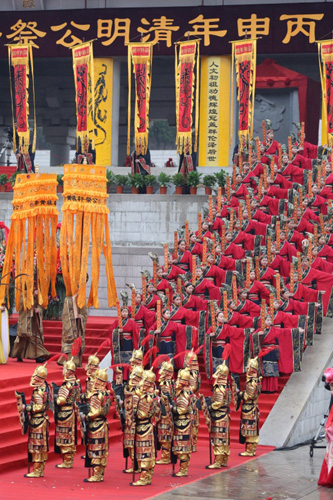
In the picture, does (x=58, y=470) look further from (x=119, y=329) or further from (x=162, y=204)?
(x=162, y=204)

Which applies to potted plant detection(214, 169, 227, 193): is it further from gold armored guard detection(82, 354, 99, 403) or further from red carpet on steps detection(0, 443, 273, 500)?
gold armored guard detection(82, 354, 99, 403)

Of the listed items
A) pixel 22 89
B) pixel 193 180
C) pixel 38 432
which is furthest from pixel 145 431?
pixel 22 89

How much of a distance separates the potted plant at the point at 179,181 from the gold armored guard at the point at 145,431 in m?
9.83

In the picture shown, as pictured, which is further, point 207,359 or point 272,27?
point 272,27

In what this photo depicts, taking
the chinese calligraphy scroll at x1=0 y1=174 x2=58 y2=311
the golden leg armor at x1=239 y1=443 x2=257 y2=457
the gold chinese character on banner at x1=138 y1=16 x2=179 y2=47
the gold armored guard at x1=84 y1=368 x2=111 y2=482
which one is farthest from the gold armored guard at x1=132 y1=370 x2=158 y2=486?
the gold chinese character on banner at x1=138 y1=16 x2=179 y2=47

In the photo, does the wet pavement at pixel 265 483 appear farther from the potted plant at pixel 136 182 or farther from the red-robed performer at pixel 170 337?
the potted plant at pixel 136 182

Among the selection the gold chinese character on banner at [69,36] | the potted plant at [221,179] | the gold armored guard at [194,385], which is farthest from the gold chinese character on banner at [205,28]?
the gold armored guard at [194,385]

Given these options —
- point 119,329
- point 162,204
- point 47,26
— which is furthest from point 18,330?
point 47,26

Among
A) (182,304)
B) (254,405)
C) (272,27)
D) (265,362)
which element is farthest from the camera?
(272,27)

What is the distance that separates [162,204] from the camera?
19.8 meters

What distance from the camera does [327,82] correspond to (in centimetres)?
1933

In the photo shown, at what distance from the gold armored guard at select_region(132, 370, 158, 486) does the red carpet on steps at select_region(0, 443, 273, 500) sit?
0.56 ft

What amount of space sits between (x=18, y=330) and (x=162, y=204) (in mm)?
5881

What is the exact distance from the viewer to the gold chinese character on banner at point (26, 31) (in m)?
23.3
